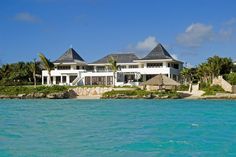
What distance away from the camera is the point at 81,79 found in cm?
5775

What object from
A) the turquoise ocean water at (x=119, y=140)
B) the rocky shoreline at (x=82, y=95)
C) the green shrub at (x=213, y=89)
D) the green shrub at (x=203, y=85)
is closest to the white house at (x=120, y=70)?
the rocky shoreline at (x=82, y=95)

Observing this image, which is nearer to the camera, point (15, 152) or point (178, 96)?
point (15, 152)

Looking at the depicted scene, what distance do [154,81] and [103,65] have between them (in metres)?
15.8

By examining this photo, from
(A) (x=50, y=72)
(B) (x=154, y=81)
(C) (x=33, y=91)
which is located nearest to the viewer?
(B) (x=154, y=81)

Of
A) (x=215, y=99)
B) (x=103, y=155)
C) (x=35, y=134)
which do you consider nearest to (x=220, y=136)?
(x=103, y=155)

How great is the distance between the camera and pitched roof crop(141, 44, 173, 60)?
5865 cm

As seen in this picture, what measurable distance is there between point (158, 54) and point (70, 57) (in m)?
14.4

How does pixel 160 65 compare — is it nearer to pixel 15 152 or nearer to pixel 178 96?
pixel 178 96

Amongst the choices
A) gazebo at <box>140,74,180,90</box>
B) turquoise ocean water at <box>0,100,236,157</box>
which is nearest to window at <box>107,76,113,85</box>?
gazebo at <box>140,74,180,90</box>

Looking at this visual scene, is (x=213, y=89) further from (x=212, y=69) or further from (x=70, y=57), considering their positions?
(x=70, y=57)

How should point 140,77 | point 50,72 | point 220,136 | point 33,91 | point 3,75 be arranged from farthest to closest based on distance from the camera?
1. point 3,75
2. point 50,72
3. point 140,77
4. point 33,91
5. point 220,136

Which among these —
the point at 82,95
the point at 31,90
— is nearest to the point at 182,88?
the point at 82,95

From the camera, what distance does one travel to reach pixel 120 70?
5753 centimetres

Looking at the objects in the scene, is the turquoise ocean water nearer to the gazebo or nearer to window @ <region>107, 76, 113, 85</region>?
the gazebo
